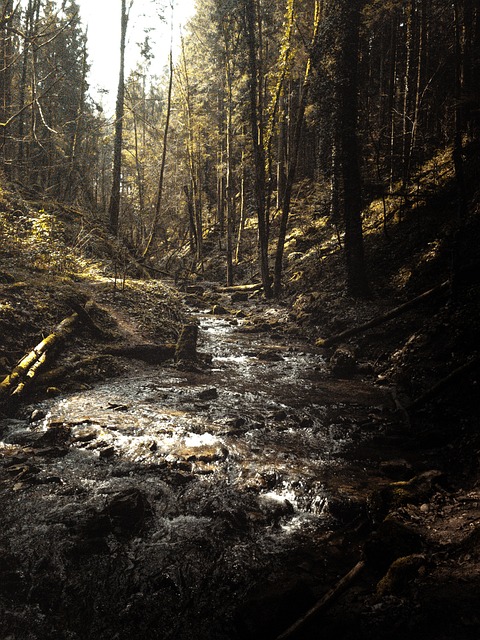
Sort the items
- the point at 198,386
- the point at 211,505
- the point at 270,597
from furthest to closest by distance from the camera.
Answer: the point at 198,386 → the point at 211,505 → the point at 270,597

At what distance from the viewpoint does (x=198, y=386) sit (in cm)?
816

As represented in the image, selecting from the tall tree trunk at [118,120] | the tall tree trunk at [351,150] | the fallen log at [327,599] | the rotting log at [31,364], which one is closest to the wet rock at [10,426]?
the rotting log at [31,364]

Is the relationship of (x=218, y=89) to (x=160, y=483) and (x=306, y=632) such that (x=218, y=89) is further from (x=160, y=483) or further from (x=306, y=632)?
(x=306, y=632)

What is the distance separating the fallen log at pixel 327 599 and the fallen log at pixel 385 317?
682cm

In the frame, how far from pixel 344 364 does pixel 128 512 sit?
603 cm

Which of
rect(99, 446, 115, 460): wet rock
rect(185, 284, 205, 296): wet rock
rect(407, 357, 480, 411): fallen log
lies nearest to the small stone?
rect(99, 446, 115, 460): wet rock

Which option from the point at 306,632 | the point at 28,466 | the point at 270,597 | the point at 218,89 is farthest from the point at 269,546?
the point at 218,89

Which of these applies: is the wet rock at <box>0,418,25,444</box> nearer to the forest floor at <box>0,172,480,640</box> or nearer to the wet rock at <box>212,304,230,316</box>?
the forest floor at <box>0,172,480,640</box>

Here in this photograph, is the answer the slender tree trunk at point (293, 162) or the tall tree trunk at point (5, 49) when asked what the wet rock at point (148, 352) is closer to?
the tall tree trunk at point (5, 49)

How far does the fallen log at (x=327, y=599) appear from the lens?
2.57 meters

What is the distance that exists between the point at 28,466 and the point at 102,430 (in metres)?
1.22

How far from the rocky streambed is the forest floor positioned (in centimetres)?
3

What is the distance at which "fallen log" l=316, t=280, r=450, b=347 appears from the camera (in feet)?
28.1

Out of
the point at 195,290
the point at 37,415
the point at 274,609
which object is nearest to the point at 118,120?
the point at 195,290
